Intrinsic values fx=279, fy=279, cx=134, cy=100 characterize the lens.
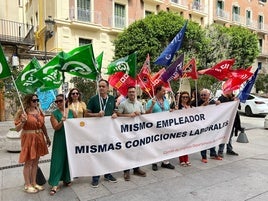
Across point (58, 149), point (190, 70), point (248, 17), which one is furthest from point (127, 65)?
point (248, 17)

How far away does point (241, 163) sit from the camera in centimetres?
602

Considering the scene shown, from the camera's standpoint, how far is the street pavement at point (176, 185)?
429 cm

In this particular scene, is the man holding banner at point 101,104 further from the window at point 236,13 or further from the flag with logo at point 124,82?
the window at point 236,13

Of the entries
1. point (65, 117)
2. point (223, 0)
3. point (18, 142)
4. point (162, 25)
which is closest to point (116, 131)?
point (65, 117)

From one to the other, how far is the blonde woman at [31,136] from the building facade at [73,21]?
1177cm

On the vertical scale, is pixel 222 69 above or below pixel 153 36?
below

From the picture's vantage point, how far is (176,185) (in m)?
4.76

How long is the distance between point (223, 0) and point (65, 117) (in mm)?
31547

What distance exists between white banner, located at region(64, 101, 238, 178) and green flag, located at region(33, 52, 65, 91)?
847mm

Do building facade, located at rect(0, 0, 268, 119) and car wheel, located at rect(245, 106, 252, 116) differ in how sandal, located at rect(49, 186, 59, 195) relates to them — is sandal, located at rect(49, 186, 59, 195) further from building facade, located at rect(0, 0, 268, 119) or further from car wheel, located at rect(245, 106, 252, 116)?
car wheel, located at rect(245, 106, 252, 116)

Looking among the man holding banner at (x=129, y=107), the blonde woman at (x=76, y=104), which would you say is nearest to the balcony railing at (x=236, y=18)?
the man holding banner at (x=129, y=107)

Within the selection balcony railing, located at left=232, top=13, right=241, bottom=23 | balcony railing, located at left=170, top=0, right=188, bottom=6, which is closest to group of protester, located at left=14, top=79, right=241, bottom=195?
balcony railing, located at left=170, top=0, right=188, bottom=6

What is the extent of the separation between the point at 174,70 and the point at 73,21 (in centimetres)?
1599

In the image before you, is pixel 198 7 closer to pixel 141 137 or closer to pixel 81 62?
pixel 141 137
